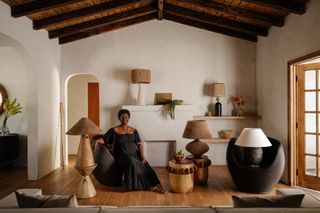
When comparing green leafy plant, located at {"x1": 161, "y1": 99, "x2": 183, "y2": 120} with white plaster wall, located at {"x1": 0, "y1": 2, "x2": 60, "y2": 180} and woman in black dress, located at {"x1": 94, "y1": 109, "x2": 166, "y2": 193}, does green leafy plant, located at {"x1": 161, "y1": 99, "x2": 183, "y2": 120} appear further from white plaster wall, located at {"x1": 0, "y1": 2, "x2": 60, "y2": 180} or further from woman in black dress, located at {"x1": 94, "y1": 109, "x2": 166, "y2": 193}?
white plaster wall, located at {"x1": 0, "y1": 2, "x2": 60, "y2": 180}

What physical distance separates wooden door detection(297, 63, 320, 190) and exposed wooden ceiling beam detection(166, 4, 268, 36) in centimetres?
138

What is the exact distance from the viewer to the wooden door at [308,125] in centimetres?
415

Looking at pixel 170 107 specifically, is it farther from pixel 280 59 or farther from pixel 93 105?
pixel 93 105

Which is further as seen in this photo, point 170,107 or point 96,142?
point 170,107

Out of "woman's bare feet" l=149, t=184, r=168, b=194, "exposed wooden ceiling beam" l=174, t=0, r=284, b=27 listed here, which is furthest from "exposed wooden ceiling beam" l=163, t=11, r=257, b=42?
"woman's bare feet" l=149, t=184, r=168, b=194

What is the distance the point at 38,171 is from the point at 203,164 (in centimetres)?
298

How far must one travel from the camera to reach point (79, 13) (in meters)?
4.66

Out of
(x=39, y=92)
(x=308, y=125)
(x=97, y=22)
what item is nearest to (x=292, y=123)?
(x=308, y=125)

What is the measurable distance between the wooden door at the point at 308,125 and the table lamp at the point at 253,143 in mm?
912

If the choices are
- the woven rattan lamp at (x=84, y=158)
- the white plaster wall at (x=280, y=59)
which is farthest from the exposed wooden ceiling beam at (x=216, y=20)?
the woven rattan lamp at (x=84, y=158)

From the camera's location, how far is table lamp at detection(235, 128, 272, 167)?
3670mm

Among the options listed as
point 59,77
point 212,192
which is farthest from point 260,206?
point 59,77

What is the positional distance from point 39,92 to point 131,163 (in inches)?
88.9

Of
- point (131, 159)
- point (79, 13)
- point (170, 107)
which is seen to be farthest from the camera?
point (170, 107)
